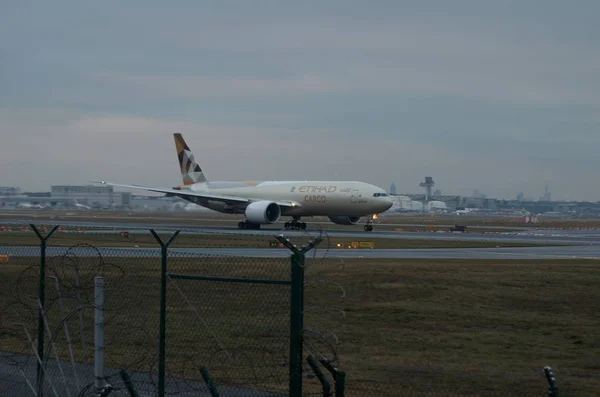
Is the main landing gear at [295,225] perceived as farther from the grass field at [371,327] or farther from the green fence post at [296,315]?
the green fence post at [296,315]

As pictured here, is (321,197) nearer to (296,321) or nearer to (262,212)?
(262,212)

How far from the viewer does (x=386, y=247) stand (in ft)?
153

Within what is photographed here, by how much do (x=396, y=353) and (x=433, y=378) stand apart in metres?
2.81

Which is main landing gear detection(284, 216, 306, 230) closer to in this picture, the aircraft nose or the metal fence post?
the aircraft nose

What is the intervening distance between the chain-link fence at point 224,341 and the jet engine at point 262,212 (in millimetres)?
38677

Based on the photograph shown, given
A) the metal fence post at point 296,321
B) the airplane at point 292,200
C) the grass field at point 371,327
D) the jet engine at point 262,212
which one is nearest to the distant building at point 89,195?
the airplane at point 292,200

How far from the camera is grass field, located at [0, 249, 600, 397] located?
13531 millimetres

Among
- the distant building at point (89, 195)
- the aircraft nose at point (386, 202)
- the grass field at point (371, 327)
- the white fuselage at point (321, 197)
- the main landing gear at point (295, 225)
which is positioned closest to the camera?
the grass field at point (371, 327)

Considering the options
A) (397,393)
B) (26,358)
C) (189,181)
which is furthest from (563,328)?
(189,181)

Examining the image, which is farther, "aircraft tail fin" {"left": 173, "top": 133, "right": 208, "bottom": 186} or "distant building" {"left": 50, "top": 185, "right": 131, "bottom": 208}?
"distant building" {"left": 50, "top": 185, "right": 131, "bottom": 208}

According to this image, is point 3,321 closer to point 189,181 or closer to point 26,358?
point 26,358

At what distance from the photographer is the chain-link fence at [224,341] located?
1080 cm

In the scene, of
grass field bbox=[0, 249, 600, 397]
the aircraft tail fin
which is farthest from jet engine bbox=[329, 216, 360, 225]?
grass field bbox=[0, 249, 600, 397]

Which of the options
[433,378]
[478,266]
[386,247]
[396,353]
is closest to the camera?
[433,378]
